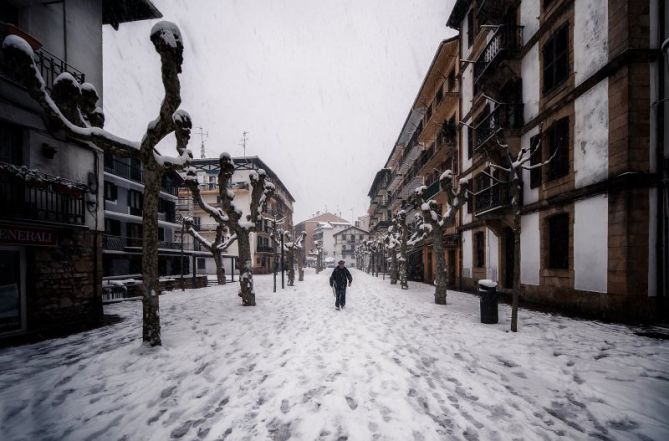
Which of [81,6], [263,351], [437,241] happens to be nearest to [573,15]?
[437,241]

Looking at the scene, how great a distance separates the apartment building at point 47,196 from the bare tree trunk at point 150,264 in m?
3.51

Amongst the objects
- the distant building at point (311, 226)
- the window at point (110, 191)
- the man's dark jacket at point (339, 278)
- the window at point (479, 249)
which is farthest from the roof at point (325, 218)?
the man's dark jacket at point (339, 278)

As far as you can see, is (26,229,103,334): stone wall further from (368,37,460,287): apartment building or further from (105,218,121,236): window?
(368,37,460,287): apartment building

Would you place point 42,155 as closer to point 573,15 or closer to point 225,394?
point 225,394

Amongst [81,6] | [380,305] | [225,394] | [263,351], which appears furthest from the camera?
[380,305]

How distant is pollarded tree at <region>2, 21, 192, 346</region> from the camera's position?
5.45 meters

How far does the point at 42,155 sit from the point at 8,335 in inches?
187

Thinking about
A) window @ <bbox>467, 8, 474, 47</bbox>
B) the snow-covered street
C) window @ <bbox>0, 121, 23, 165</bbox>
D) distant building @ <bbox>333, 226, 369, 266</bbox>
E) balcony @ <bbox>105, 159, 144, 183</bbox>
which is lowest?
distant building @ <bbox>333, 226, 369, 266</bbox>

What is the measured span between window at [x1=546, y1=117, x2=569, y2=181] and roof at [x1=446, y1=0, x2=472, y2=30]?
11.2 metres

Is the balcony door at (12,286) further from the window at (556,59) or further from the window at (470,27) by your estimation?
the window at (470,27)

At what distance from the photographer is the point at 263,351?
5852 millimetres

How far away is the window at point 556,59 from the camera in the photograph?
32.2 ft

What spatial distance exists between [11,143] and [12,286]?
3.79m

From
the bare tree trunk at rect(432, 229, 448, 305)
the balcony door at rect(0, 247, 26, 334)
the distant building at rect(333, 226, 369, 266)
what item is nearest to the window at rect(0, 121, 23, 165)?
the balcony door at rect(0, 247, 26, 334)
